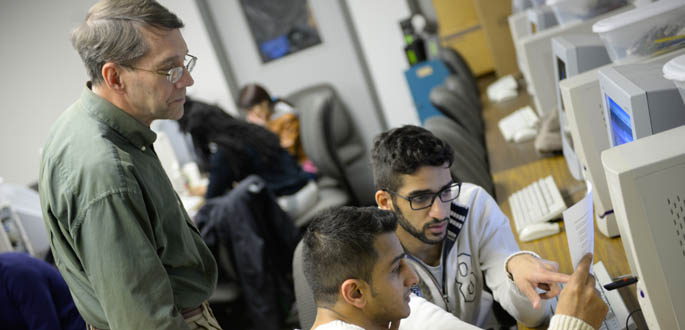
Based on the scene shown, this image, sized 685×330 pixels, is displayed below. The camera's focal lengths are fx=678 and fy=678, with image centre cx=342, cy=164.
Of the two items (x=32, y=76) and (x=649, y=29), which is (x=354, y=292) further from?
(x=32, y=76)

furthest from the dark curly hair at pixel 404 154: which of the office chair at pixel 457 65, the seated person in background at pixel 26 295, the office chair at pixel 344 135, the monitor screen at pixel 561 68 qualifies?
the office chair at pixel 344 135

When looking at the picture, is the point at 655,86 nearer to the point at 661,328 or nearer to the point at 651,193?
the point at 651,193

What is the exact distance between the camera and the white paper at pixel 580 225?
105 cm

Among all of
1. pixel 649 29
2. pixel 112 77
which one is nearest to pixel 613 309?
pixel 649 29

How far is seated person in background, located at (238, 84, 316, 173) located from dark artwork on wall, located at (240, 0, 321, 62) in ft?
2.34

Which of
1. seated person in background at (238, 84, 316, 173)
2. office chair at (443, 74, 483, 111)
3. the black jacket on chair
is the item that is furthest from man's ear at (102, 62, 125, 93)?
seated person in background at (238, 84, 316, 173)

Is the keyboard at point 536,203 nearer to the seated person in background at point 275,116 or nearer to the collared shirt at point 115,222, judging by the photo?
the collared shirt at point 115,222

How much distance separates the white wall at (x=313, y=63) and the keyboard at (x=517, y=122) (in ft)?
7.34

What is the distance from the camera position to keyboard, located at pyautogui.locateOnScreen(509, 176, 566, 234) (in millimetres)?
1858

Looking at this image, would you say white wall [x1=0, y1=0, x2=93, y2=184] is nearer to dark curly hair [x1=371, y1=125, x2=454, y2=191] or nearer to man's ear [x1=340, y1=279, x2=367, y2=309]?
dark curly hair [x1=371, y1=125, x2=454, y2=191]

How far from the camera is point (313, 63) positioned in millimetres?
5375

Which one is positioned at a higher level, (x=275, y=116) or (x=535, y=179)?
(x=275, y=116)

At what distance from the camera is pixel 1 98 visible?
503 cm

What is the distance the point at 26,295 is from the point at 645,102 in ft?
6.35
